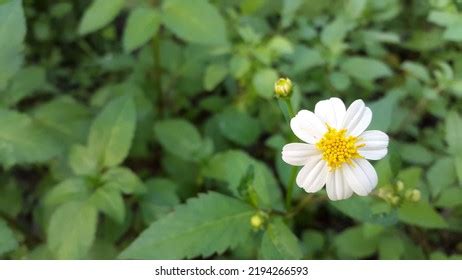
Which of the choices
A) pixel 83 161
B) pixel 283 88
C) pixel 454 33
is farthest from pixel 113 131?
pixel 454 33

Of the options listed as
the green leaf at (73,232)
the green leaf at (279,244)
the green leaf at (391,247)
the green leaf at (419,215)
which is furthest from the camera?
the green leaf at (391,247)

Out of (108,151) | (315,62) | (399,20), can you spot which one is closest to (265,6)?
(315,62)

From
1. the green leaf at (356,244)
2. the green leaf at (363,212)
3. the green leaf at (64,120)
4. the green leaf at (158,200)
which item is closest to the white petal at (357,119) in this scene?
the green leaf at (363,212)

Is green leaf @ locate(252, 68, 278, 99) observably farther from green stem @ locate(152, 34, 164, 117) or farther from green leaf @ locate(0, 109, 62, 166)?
green leaf @ locate(0, 109, 62, 166)

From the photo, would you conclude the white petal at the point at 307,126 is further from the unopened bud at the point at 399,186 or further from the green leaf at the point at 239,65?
the green leaf at the point at 239,65
